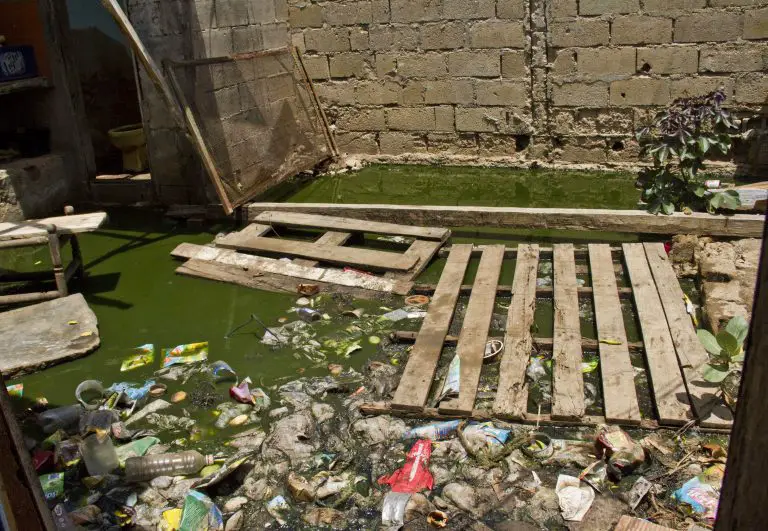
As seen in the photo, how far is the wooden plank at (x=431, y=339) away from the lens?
12.8ft

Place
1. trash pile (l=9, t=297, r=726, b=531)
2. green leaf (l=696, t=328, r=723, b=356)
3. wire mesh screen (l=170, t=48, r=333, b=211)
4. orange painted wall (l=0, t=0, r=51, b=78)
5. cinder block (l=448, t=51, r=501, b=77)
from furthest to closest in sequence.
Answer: cinder block (l=448, t=51, r=501, b=77)
orange painted wall (l=0, t=0, r=51, b=78)
wire mesh screen (l=170, t=48, r=333, b=211)
green leaf (l=696, t=328, r=723, b=356)
trash pile (l=9, t=297, r=726, b=531)

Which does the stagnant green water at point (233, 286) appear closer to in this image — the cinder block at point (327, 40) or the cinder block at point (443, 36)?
the cinder block at point (443, 36)

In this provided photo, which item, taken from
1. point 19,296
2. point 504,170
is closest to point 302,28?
point 504,170

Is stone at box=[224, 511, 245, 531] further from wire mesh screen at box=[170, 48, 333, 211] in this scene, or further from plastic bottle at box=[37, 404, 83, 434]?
wire mesh screen at box=[170, 48, 333, 211]

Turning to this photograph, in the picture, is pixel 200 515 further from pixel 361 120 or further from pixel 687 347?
pixel 361 120

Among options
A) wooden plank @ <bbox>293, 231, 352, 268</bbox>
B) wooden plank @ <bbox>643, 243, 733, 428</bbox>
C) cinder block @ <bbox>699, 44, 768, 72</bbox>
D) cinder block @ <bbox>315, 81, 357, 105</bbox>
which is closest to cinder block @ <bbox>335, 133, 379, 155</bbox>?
cinder block @ <bbox>315, 81, 357, 105</bbox>

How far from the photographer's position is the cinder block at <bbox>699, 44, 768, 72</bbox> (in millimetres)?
7062

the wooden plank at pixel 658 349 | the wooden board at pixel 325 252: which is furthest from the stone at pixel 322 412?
the wooden board at pixel 325 252

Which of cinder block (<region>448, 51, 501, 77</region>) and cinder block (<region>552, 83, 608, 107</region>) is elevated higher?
cinder block (<region>448, 51, 501, 77</region>)

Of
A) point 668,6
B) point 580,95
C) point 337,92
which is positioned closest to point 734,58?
point 668,6

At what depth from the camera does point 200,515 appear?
3.16 metres

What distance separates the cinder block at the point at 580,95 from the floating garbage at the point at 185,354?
5030 millimetres

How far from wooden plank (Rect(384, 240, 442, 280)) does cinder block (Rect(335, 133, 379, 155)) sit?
328cm

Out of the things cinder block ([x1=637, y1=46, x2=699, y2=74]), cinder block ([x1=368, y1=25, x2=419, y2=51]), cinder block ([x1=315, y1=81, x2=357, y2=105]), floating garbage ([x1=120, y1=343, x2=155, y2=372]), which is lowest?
floating garbage ([x1=120, y1=343, x2=155, y2=372])
